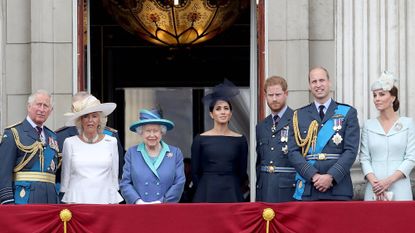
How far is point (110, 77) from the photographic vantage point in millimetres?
18969

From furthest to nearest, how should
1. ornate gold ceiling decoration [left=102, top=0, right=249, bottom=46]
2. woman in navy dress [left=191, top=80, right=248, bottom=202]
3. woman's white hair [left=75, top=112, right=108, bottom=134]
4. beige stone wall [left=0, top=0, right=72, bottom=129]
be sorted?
1. ornate gold ceiling decoration [left=102, top=0, right=249, bottom=46]
2. beige stone wall [left=0, top=0, right=72, bottom=129]
3. woman in navy dress [left=191, top=80, right=248, bottom=202]
4. woman's white hair [left=75, top=112, right=108, bottom=134]

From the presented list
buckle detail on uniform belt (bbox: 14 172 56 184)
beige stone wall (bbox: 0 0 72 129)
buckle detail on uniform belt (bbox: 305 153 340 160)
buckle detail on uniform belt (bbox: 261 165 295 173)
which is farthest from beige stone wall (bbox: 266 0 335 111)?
buckle detail on uniform belt (bbox: 14 172 56 184)

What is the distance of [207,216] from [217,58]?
9.36m

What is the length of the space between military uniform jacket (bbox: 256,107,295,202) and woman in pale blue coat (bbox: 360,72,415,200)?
0.69m

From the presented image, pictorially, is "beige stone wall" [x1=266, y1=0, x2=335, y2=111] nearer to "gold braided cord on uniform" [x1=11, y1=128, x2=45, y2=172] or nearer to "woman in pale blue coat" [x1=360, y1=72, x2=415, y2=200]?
"woman in pale blue coat" [x1=360, y1=72, x2=415, y2=200]

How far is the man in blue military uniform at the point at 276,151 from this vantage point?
36.2 feet

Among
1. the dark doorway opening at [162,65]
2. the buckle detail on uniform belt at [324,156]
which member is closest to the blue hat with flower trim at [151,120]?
the buckle detail on uniform belt at [324,156]

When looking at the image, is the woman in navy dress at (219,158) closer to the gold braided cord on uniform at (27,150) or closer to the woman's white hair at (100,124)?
the woman's white hair at (100,124)

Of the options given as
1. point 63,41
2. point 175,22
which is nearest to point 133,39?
point 175,22

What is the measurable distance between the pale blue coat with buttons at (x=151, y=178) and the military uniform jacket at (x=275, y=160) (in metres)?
0.84

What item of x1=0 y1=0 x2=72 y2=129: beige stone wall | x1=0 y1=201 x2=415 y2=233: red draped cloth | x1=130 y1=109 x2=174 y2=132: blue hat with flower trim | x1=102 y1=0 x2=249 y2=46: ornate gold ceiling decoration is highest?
x1=102 y1=0 x2=249 y2=46: ornate gold ceiling decoration

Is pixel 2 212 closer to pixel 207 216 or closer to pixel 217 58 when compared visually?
pixel 207 216

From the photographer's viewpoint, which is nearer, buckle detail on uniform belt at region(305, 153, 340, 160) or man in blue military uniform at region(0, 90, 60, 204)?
man in blue military uniform at region(0, 90, 60, 204)

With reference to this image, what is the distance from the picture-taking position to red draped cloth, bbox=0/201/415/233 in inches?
386
